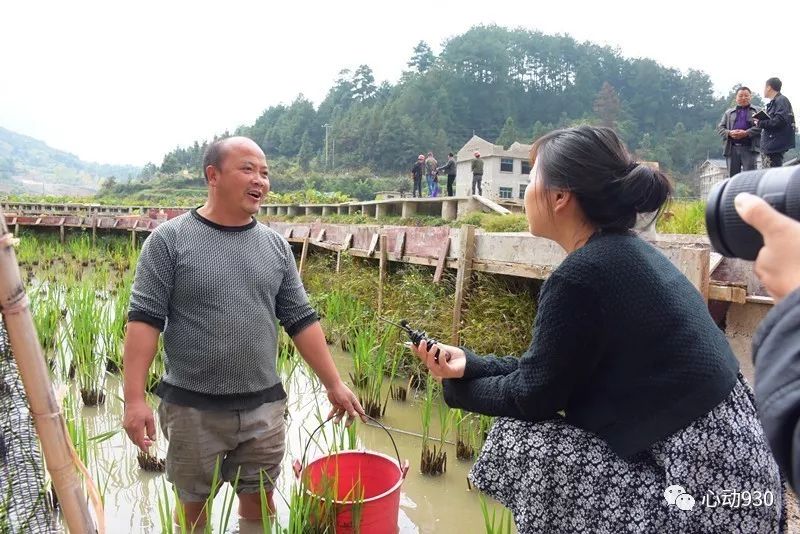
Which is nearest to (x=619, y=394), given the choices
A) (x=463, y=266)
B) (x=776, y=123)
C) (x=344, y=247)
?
(x=463, y=266)

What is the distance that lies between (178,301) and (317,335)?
0.48m

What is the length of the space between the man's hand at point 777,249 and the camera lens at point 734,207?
1.7 inches

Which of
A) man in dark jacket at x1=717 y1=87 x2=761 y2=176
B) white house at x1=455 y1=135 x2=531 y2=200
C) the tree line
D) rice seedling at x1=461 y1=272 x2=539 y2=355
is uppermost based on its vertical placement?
the tree line

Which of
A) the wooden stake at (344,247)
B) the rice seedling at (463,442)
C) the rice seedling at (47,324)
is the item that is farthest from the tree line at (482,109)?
the rice seedling at (463,442)

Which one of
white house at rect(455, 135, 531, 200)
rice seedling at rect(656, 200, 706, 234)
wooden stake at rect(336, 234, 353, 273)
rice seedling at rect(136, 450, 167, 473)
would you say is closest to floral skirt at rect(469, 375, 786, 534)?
rice seedling at rect(136, 450, 167, 473)

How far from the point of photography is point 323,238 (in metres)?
7.21

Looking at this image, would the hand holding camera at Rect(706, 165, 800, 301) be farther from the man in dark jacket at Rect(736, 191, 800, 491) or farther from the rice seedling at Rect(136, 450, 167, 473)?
the rice seedling at Rect(136, 450, 167, 473)

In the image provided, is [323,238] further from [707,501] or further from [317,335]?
[707,501]

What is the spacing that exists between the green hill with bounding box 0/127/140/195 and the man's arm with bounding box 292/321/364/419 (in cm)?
11139

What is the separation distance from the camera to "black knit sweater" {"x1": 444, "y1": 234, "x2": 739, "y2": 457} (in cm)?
105

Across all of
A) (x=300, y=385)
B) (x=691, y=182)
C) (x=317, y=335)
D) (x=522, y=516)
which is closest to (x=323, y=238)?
(x=300, y=385)

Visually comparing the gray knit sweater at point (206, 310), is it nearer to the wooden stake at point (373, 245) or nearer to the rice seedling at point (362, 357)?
the rice seedling at point (362, 357)

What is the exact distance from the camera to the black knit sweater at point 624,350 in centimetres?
105

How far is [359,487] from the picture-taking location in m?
1.81
